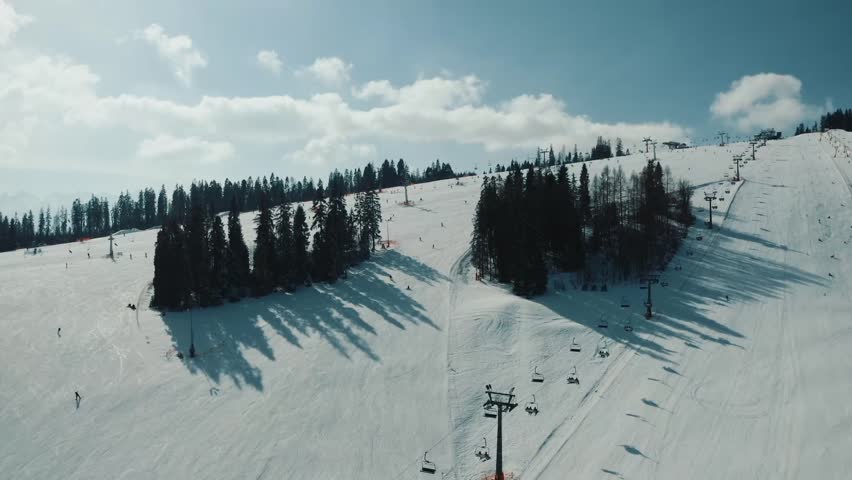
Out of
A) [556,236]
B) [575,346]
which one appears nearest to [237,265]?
[556,236]

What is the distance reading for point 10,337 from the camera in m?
49.1

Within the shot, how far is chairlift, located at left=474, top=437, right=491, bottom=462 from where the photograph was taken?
2983 centimetres

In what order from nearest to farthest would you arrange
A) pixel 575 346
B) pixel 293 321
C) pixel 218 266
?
pixel 575 346 < pixel 293 321 < pixel 218 266

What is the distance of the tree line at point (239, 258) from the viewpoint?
59.4 m

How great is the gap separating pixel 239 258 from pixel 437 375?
115 feet

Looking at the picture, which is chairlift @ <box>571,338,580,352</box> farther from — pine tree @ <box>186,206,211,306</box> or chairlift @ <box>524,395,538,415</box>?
pine tree @ <box>186,206,211,306</box>

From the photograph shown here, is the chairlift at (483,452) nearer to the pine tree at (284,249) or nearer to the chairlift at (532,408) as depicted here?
the chairlift at (532,408)

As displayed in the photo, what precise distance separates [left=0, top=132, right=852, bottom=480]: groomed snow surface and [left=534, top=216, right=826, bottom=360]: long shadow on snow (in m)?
0.32

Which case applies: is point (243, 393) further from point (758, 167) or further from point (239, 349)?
point (758, 167)

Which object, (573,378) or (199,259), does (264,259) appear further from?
(573,378)

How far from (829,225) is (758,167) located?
52330 millimetres

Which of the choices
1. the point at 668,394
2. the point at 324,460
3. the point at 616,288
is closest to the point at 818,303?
the point at 616,288

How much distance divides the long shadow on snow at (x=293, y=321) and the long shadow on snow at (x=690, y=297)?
16298 millimetres

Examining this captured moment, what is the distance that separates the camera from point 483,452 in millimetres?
30547
